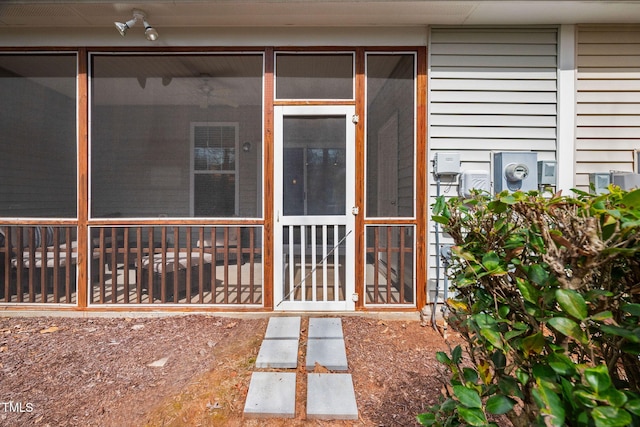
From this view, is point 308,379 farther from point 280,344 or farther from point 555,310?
point 555,310

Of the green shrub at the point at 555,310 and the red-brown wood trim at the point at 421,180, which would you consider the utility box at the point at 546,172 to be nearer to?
the red-brown wood trim at the point at 421,180

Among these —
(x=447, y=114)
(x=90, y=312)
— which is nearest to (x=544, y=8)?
(x=447, y=114)

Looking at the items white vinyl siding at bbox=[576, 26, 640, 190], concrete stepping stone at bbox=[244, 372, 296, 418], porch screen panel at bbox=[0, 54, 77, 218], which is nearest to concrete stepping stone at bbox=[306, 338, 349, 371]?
concrete stepping stone at bbox=[244, 372, 296, 418]

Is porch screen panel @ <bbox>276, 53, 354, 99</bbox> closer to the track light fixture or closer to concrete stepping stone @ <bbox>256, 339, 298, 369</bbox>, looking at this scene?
the track light fixture

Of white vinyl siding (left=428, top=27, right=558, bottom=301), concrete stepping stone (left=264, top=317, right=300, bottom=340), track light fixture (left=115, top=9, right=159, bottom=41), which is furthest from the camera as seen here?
white vinyl siding (left=428, top=27, right=558, bottom=301)

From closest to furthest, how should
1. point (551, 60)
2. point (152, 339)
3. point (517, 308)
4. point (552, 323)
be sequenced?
1. point (552, 323)
2. point (517, 308)
3. point (152, 339)
4. point (551, 60)

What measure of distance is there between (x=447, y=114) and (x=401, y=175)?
0.72m

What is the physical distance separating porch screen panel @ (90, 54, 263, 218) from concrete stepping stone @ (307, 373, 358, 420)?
5.36 ft

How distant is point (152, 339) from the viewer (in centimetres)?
269

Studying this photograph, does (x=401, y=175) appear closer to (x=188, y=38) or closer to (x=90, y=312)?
(x=188, y=38)

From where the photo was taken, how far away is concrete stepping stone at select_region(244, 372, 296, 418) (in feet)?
5.87

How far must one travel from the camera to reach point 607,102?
3078 millimetres

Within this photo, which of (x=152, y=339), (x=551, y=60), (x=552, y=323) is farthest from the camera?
(x=551, y=60)

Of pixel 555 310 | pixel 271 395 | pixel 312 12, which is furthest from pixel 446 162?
pixel 271 395
